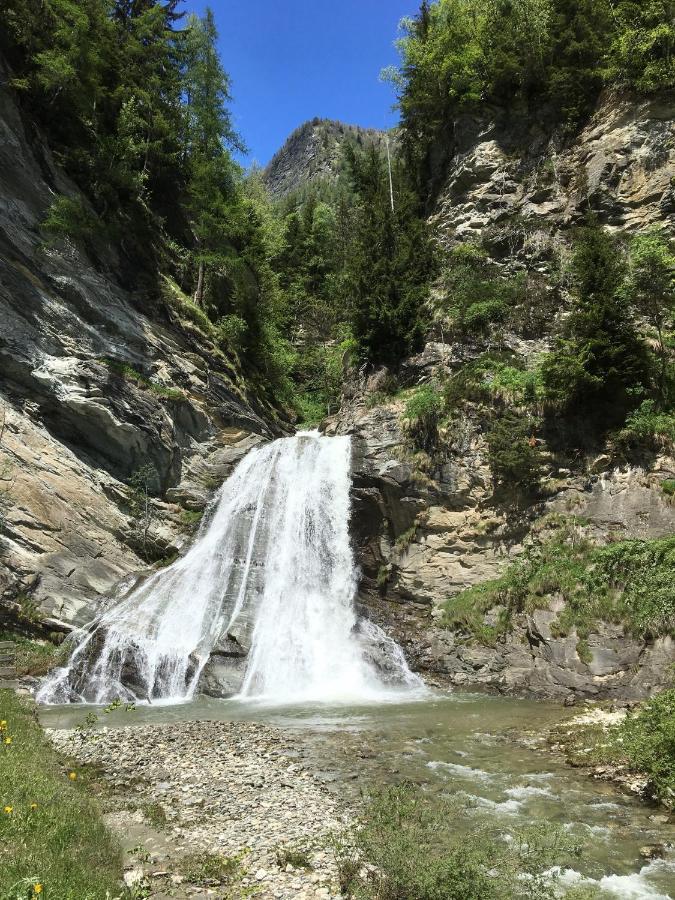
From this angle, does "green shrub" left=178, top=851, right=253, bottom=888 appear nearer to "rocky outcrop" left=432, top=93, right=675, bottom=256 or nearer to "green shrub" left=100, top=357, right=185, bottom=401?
"green shrub" left=100, top=357, right=185, bottom=401

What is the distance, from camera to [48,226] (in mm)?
19625

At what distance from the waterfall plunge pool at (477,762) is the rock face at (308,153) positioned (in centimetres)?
10170

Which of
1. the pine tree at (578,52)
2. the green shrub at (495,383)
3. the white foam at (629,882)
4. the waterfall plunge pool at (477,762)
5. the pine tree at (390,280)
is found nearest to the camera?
the white foam at (629,882)

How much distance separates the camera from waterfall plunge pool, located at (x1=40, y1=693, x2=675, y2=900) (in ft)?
17.9

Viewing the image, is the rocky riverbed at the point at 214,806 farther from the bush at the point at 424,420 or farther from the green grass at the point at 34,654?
the bush at the point at 424,420

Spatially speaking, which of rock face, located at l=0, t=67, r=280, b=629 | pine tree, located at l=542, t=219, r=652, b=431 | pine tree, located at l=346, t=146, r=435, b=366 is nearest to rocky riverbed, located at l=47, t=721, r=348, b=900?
rock face, located at l=0, t=67, r=280, b=629

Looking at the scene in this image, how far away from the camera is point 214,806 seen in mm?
6605

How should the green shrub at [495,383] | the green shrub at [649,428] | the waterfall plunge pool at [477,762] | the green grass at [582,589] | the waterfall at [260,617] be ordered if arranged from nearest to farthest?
the waterfall plunge pool at [477,762] → the green grass at [582,589] → the waterfall at [260,617] → the green shrub at [649,428] → the green shrub at [495,383]

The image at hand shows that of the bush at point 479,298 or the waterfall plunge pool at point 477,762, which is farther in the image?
the bush at point 479,298

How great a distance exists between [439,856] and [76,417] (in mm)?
18063

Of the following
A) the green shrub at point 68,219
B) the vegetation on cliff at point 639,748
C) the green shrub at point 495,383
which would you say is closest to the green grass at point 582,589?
the vegetation on cliff at point 639,748

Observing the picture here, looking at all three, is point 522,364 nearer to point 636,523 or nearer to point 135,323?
point 636,523

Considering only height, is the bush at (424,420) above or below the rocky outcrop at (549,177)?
below

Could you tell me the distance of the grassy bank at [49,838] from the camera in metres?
3.67
